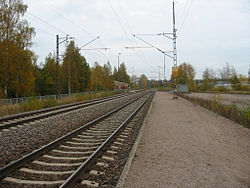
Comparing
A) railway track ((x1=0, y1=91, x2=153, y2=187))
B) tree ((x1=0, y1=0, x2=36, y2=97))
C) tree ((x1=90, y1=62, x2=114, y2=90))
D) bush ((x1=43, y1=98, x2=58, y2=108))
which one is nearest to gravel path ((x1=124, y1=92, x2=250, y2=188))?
railway track ((x1=0, y1=91, x2=153, y2=187))

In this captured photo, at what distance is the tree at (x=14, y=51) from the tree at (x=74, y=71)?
44.7 feet

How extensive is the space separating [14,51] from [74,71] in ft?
62.1

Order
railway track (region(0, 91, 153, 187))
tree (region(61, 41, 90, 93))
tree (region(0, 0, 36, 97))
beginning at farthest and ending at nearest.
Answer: tree (region(61, 41, 90, 93)), tree (region(0, 0, 36, 97)), railway track (region(0, 91, 153, 187))

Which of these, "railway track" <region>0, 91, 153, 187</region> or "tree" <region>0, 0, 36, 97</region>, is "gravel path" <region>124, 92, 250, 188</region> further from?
"tree" <region>0, 0, 36, 97</region>

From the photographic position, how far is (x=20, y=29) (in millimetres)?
28312

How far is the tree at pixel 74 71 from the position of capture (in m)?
44.0

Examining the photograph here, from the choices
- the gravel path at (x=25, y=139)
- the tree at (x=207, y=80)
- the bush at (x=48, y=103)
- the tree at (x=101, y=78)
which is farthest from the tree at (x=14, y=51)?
the tree at (x=207, y=80)

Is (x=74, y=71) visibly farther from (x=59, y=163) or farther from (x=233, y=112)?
(x=59, y=163)

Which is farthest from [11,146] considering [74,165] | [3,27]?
[3,27]

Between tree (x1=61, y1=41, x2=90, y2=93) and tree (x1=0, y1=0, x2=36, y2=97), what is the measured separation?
44.7 ft

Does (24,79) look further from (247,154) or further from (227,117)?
(247,154)

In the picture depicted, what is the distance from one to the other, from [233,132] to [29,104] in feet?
50.6

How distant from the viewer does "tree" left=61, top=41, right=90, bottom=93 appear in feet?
144

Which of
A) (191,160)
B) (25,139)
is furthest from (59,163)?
(191,160)
